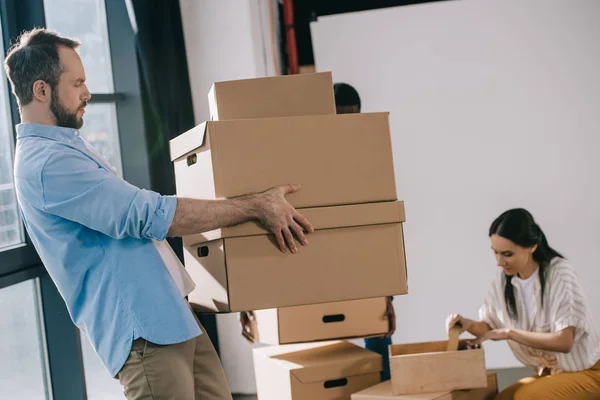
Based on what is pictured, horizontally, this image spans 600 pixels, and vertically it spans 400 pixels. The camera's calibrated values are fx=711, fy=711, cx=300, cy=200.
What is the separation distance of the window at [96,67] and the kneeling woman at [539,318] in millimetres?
1633

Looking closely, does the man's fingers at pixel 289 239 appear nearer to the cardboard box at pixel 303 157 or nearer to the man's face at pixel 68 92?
the cardboard box at pixel 303 157

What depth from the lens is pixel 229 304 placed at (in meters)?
1.57

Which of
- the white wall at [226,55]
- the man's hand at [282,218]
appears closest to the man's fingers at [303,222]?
the man's hand at [282,218]

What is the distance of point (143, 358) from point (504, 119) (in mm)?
2379

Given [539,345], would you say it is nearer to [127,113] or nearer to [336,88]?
[336,88]

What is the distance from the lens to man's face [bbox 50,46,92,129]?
1.55 m

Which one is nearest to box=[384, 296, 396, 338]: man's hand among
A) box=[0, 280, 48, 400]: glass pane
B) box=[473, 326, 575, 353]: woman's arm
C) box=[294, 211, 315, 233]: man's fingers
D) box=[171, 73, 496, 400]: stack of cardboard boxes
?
box=[473, 326, 575, 353]: woman's arm

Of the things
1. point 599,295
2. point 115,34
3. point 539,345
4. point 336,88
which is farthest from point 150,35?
point 599,295

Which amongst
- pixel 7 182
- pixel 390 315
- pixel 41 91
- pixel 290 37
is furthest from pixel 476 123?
pixel 41 91

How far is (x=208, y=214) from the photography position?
152cm

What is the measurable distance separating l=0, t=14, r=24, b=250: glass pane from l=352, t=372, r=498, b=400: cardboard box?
4.07ft

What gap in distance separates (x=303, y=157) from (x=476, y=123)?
6.46 ft

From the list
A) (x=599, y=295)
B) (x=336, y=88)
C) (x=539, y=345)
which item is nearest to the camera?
(x=539, y=345)

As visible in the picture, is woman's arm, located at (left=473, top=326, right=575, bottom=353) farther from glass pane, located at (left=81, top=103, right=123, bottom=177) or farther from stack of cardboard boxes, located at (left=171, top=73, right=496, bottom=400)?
glass pane, located at (left=81, top=103, right=123, bottom=177)
